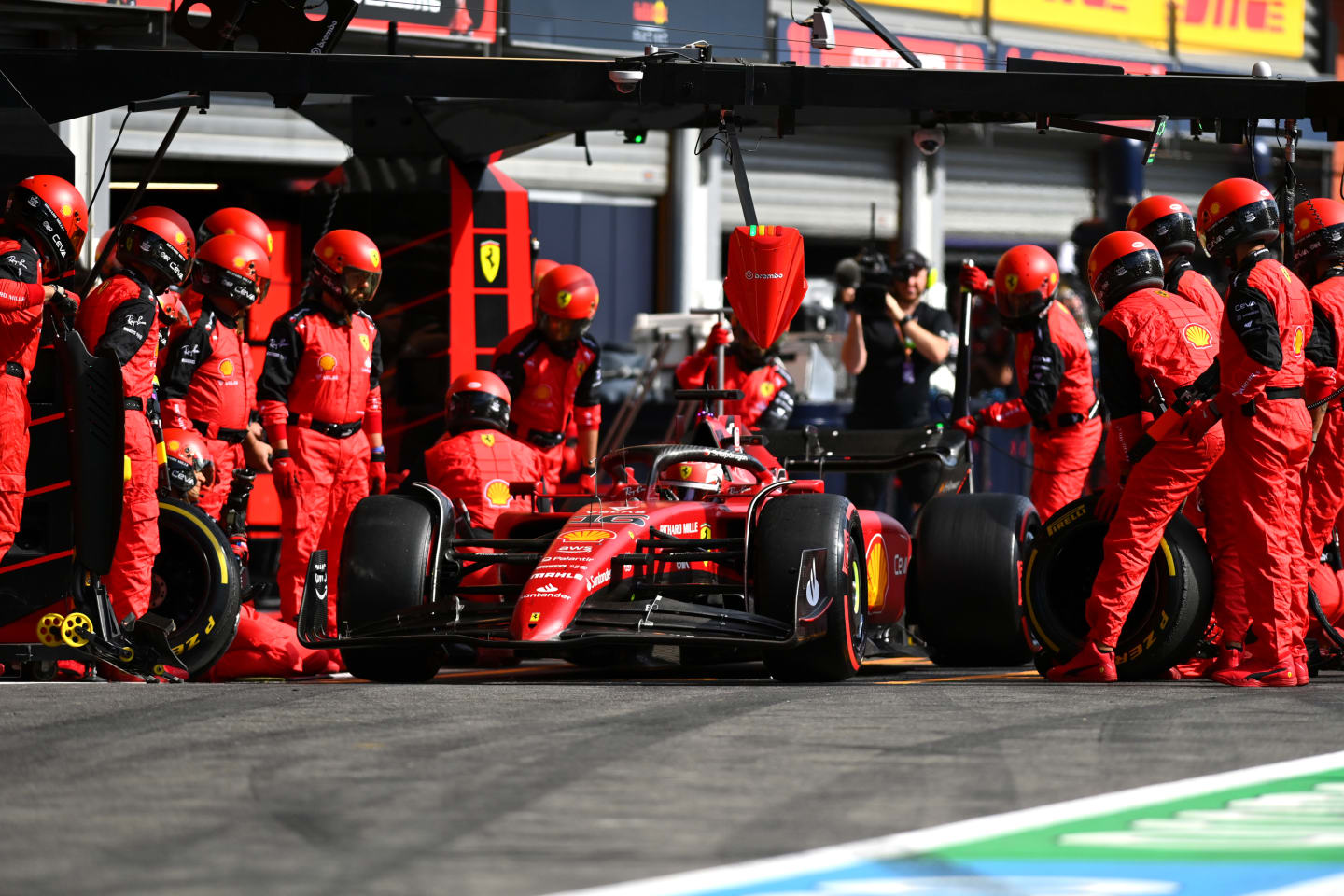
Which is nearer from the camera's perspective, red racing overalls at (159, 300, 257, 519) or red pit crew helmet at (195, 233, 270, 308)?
red racing overalls at (159, 300, 257, 519)

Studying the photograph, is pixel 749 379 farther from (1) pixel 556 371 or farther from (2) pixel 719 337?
(1) pixel 556 371

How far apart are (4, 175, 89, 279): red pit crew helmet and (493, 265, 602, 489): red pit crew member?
3.09 metres

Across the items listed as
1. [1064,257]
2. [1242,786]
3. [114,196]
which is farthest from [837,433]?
[1064,257]

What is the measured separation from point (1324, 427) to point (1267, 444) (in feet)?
3.67

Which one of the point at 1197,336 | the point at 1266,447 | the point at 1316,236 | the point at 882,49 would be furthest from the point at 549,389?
the point at 882,49

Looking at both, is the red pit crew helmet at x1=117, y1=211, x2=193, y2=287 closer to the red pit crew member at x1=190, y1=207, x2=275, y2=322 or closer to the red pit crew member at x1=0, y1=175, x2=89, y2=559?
the red pit crew member at x1=0, y1=175, x2=89, y2=559

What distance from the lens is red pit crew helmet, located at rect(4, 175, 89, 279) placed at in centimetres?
784

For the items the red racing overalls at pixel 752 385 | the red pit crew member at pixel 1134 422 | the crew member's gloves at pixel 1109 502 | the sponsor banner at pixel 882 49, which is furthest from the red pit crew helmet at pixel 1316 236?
the sponsor banner at pixel 882 49

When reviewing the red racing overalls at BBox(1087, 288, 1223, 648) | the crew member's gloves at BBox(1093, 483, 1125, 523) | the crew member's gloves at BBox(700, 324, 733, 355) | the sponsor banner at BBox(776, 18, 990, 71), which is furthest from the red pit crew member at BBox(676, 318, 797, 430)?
the sponsor banner at BBox(776, 18, 990, 71)

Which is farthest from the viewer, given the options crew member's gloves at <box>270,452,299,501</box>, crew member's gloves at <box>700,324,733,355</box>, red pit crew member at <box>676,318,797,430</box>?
red pit crew member at <box>676,318,797,430</box>

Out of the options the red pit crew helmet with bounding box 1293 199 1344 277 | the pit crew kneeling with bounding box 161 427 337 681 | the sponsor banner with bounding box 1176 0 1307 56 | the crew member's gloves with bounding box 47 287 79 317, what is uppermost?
the sponsor banner with bounding box 1176 0 1307 56

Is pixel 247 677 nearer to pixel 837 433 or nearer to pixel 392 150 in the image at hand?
pixel 837 433

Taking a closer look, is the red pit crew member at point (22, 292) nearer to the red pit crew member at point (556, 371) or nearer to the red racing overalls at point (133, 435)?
the red racing overalls at point (133, 435)

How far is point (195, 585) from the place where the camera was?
28.0 ft
